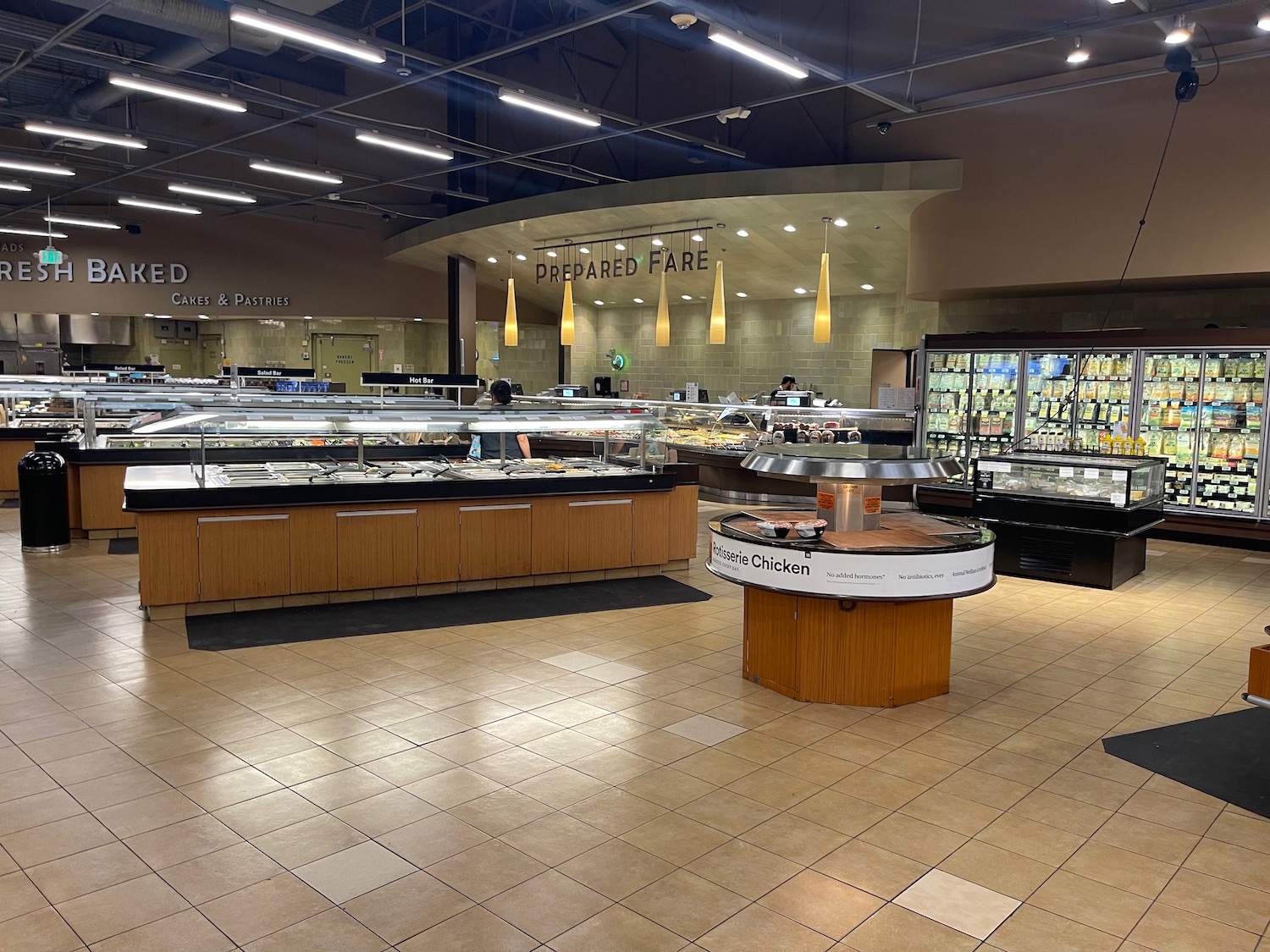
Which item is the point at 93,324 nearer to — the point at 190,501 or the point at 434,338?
the point at 434,338

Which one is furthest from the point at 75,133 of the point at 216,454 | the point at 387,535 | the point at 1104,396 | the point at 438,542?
the point at 1104,396

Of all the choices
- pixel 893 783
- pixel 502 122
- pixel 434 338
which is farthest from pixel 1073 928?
pixel 434 338

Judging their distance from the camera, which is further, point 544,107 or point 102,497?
point 544,107

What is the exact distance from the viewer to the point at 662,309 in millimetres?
11656

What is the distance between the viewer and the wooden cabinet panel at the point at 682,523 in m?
7.69

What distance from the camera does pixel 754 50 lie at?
7.74 m

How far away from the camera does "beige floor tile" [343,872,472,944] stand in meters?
2.73

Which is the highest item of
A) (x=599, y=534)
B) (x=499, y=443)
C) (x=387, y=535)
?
(x=499, y=443)

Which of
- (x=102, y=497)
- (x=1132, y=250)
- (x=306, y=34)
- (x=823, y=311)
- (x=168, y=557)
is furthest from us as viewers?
(x=823, y=311)

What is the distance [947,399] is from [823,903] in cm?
952

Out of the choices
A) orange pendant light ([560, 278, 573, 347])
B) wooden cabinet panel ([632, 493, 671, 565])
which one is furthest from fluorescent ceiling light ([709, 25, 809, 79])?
orange pendant light ([560, 278, 573, 347])

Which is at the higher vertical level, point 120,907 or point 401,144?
point 401,144

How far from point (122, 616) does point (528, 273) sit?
46.3 ft

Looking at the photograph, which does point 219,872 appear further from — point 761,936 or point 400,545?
point 400,545
